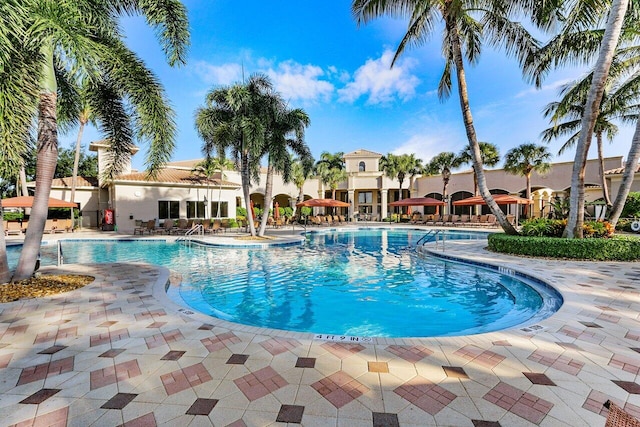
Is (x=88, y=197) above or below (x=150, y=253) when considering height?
above

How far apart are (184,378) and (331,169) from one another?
103ft

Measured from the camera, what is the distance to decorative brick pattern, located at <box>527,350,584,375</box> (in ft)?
10.2

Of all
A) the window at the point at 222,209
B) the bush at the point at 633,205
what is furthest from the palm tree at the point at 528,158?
the window at the point at 222,209

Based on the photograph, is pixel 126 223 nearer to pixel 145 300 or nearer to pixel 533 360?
pixel 145 300

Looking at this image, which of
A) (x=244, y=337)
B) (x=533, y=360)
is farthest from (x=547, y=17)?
(x=244, y=337)

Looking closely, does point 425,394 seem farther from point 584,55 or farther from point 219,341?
point 584,55

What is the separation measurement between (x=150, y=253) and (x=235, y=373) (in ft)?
38.4

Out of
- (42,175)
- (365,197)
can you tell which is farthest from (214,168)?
(42,175)

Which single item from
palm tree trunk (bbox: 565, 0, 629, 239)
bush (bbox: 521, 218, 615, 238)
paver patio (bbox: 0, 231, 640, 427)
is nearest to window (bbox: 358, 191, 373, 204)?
bush (bbox: 521, 218, 615, 238)

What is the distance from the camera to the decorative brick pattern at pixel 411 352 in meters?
3.33

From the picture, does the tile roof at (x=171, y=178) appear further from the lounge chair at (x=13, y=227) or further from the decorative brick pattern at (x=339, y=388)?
the decorative brick pattern at (x=339, y=388)

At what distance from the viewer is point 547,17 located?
991 centimetres

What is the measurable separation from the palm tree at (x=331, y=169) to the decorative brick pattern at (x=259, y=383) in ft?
99.8

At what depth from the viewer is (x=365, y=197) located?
37.8 m
